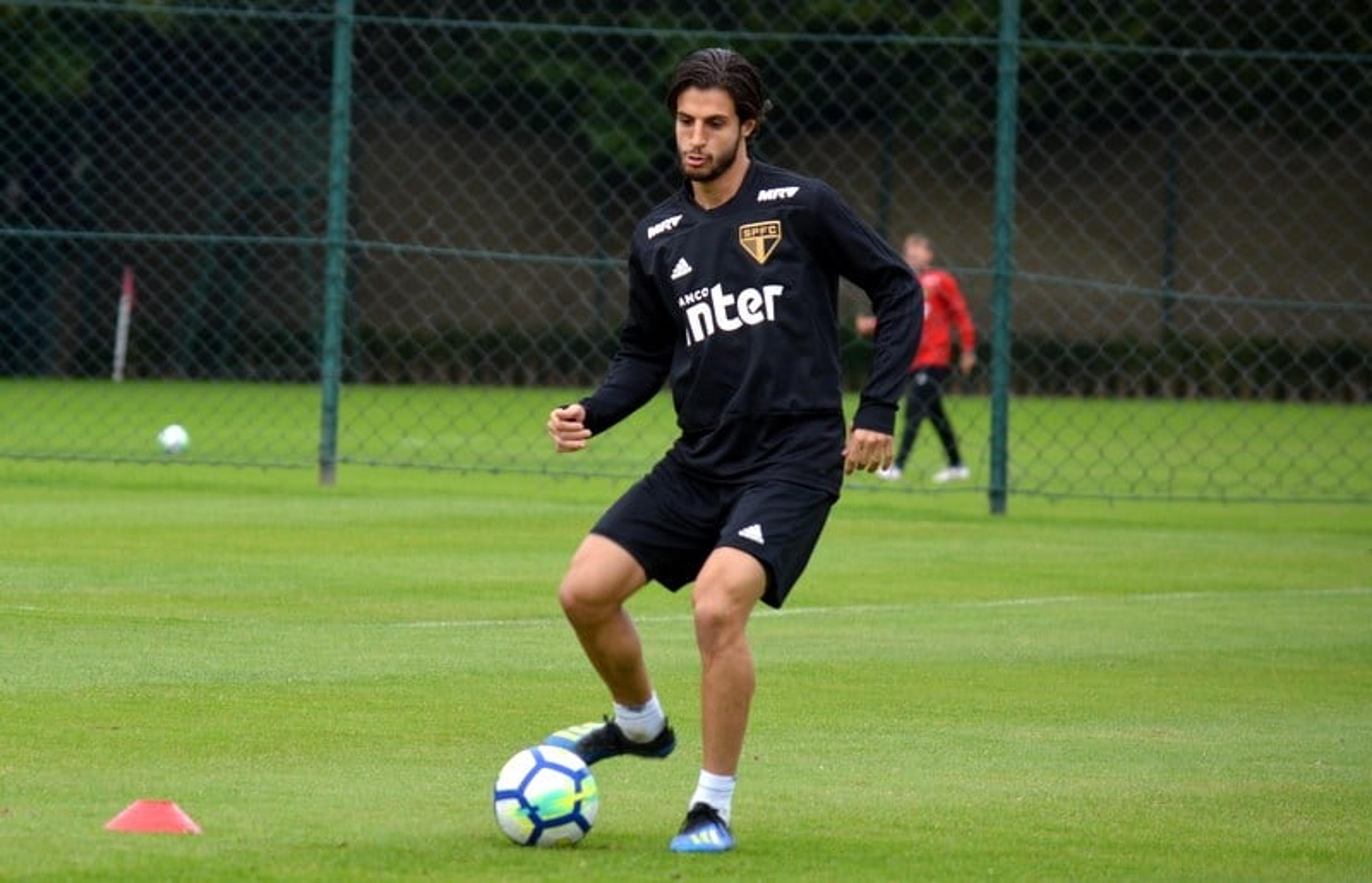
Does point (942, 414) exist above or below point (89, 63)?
below

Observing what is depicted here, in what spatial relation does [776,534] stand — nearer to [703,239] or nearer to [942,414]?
[703,239]

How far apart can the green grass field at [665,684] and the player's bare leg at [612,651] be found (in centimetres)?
20

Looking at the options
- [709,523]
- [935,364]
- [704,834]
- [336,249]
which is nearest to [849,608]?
[709,523]

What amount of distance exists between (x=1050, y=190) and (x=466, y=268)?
8.14 meters

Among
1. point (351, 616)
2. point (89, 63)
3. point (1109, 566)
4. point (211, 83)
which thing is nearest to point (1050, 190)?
point (211, 83)

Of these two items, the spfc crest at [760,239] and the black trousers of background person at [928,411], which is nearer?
the spfc crest at [760,239]

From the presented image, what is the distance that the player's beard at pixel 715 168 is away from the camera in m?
7.06

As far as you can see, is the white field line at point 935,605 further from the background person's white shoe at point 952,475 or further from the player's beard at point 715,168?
the background person's white shoe at point 952,475

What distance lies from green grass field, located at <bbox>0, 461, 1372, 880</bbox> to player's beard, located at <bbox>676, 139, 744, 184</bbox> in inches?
66.8

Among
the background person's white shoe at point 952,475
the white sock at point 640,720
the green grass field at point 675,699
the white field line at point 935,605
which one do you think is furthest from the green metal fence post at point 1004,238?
the white sock at point 640,720

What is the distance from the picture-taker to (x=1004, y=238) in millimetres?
16844

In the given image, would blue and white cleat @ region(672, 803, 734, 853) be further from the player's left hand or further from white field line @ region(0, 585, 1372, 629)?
white field line @ region(0, 585, 1372, 629)

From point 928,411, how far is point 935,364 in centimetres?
70

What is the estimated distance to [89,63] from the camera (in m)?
28.0
